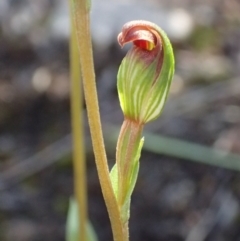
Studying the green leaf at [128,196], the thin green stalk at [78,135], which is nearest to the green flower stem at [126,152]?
the green leaf at [128,196]

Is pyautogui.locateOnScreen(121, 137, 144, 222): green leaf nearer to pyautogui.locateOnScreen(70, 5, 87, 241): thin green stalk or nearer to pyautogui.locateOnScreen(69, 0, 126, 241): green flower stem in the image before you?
pyautogui.locateOnScreen(69, 0, 126, 241): green flower stem

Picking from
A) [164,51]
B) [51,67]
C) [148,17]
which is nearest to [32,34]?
[51,67]

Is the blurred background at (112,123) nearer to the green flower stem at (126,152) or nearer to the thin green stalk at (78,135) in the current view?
the thin green stalk at (78,135)

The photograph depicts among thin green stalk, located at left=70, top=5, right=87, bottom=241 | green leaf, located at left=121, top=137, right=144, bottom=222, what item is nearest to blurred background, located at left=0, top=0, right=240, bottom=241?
thin green stalk, located at left=70, top=5, right=87, bottom=241

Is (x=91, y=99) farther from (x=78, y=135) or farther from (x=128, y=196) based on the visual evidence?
(x=78, y=135)

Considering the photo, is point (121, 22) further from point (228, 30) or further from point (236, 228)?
point (236, 228)
